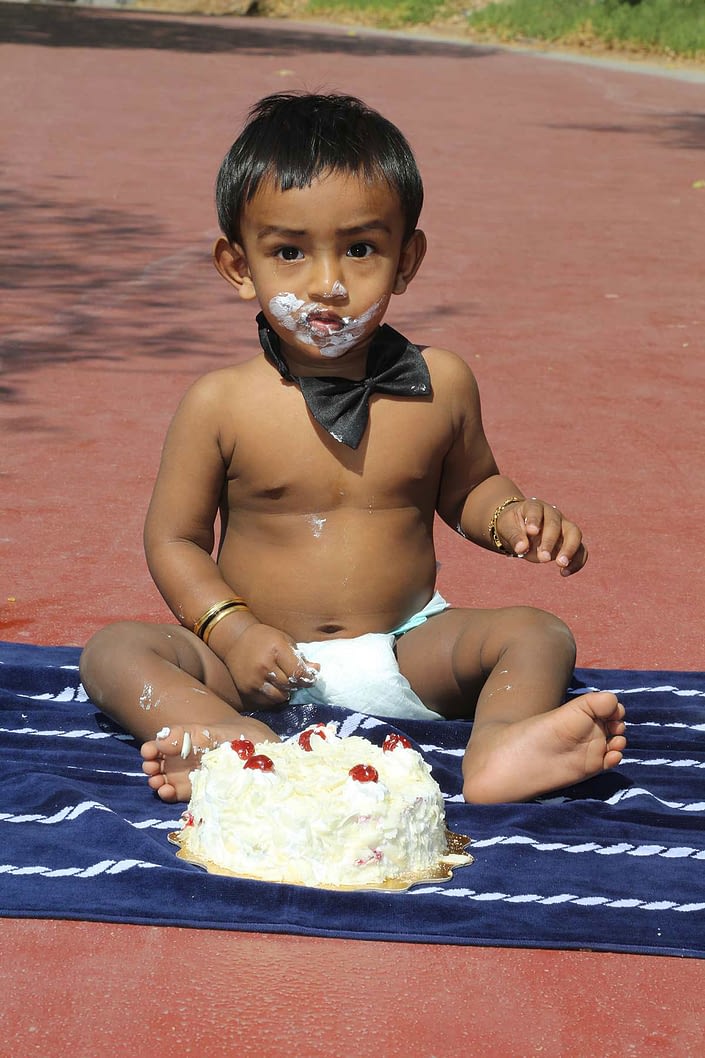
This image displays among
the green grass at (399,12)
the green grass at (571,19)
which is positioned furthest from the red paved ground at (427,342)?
the green grass at (399,12)

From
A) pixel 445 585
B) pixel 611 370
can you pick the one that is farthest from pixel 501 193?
pixel 445 585

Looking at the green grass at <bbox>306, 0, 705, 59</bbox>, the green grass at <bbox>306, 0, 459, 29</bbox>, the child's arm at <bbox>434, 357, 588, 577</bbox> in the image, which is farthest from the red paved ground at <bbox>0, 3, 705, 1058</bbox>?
the green grass at <bbox>306, 0, 459, 29</bbox>

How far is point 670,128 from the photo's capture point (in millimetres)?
14758

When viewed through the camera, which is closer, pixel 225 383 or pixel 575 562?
pixel 575 562

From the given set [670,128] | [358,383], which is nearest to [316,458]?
[358,383]

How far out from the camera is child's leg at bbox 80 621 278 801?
107 inches

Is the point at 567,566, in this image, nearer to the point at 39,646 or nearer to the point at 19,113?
the point at 39,646

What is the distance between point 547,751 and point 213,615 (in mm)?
716

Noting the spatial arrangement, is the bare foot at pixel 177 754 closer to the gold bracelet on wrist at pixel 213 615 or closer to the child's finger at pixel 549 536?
the gold bracelet on wrist at pixel 213 615

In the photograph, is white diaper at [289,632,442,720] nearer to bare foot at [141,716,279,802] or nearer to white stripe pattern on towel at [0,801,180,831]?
bare foot at [141,716,279,802]

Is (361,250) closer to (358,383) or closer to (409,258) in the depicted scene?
(409,258)

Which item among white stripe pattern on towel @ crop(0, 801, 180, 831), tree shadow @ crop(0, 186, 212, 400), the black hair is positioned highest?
the black hair

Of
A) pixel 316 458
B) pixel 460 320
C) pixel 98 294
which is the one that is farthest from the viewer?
pixel 98 294

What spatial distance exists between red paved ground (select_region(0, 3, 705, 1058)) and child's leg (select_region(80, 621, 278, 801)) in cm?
43
